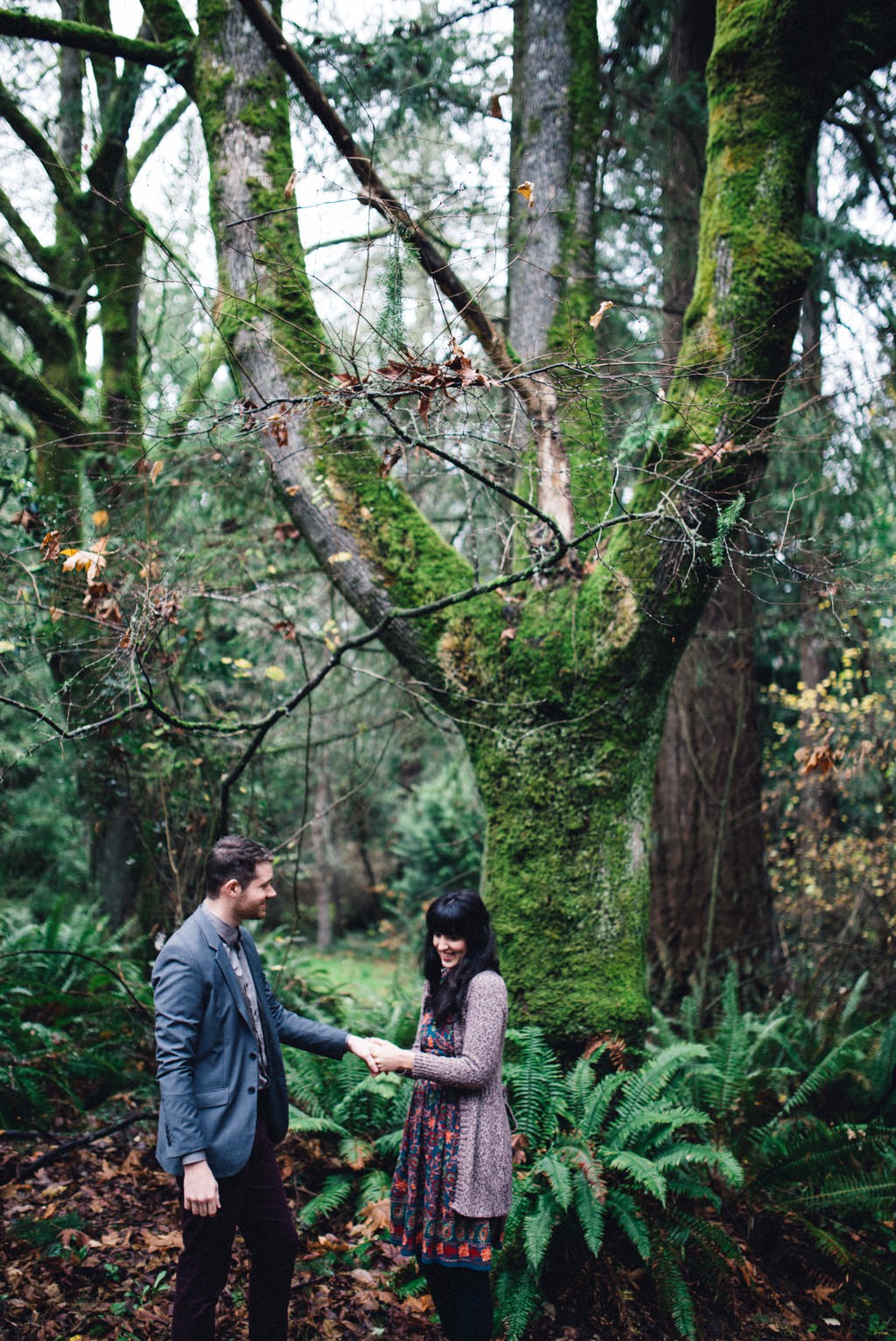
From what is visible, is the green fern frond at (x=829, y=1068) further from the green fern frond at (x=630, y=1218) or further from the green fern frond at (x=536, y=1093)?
the green fern frond at (x=536, y=1093)

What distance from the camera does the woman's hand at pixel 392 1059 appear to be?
291 centimetres

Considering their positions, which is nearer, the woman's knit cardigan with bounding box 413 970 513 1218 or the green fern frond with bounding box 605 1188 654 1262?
the woman's knit cardigan with bounding box 413 970 513 1218

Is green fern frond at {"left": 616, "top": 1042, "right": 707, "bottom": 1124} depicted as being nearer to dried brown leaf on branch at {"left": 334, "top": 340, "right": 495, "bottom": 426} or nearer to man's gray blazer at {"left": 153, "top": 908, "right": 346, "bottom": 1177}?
man's gray blazer at {"left": 153, "top": 908, "right": 346, "bottom": 1177}

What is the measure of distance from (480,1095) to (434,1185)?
347mm

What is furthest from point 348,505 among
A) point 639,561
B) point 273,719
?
point 639,561

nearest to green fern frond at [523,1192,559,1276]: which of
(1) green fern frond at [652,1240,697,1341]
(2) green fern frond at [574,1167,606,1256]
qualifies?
(2) green fern frond at [574,1167,606,1256]

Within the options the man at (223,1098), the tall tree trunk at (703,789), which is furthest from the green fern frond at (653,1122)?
the tall tree trunk at (703,789)

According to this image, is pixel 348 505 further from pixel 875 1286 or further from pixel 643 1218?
pixel 875 1286

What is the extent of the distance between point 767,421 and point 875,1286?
162 inches

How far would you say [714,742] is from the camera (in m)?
7.75

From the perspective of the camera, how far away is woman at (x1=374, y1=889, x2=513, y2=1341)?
283 cm

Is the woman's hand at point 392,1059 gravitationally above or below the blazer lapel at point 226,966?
below

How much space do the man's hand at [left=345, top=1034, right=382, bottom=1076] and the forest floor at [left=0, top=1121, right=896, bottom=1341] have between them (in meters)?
1.25

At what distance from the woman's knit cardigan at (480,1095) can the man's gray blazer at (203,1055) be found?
609 mm
